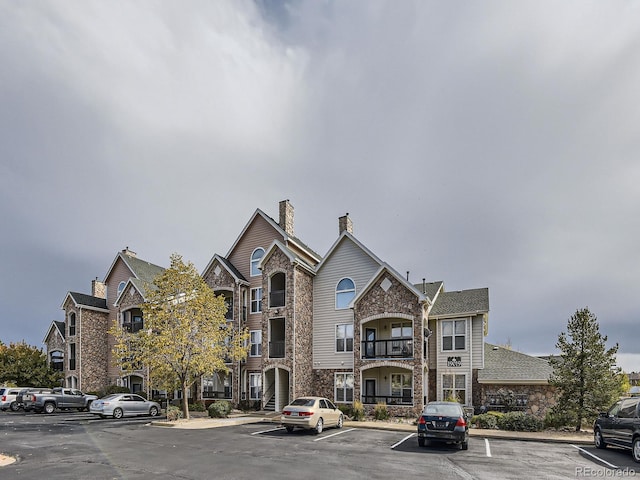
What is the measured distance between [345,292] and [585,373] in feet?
45.9

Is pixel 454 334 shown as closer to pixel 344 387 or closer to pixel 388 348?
pixel 388 348

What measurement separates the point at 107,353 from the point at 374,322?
83.4ft

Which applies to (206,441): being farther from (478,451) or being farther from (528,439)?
(528,439)

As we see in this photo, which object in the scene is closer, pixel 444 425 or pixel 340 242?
pixel 444 425

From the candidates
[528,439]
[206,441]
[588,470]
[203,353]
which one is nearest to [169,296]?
[203,353]

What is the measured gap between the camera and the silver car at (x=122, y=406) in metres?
25.6

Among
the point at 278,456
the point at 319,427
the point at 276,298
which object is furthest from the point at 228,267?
the point at 278,456

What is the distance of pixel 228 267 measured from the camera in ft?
106

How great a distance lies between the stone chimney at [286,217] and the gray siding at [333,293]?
4112mm

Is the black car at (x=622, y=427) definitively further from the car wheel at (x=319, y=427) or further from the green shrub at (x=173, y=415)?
the green shrub at (x=173, y=415)

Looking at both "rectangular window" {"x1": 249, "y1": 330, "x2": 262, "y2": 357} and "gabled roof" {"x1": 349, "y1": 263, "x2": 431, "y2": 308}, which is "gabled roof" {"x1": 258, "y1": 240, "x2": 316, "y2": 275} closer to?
"gabled roof" {"x1": 349, "y1": 263, "x2": 431, "y2": 308}

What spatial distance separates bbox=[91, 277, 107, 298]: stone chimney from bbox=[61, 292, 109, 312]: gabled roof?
2.19 meters

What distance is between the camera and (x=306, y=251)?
33.1 m

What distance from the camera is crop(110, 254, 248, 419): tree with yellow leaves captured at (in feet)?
76.6
